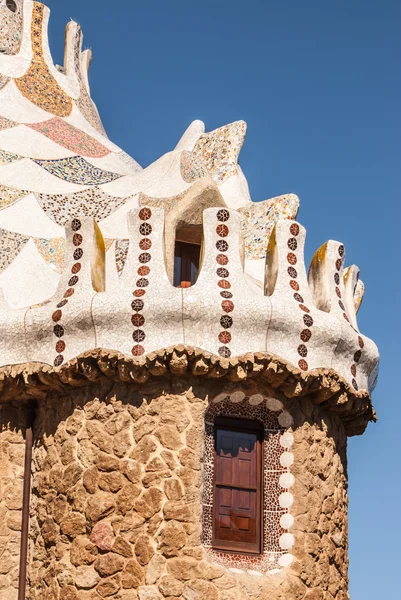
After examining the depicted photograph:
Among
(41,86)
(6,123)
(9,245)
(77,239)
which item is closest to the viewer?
(77,239)

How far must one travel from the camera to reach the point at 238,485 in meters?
11.7

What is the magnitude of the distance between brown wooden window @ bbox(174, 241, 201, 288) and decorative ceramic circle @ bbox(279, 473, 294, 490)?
1953mm

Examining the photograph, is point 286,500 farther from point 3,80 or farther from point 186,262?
point 3,80

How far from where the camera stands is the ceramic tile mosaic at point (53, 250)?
12852 mm

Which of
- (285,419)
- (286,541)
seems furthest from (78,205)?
(286,541)

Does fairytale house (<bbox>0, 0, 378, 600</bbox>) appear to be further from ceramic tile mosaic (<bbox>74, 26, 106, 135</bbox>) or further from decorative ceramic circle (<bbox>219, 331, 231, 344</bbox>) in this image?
ceramic tile mosaic (<bbox>74, 26, 106, 135</bbox>)

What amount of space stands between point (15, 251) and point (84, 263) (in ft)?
3.92

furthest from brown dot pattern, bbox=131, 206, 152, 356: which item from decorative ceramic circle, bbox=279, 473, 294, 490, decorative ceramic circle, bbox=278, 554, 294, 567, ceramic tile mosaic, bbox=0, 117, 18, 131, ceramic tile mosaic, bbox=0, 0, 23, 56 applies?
ceramic tile mosaic, bbox=0, 0, 23, 56

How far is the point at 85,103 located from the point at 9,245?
334 centimetres

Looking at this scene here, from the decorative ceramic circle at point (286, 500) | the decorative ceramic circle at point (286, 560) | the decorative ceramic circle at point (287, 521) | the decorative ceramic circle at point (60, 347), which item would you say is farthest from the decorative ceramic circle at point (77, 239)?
the decorative ceramic circle at point (286, 560)

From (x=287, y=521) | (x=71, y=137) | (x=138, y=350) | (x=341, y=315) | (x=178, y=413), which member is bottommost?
(x=287, y=521)

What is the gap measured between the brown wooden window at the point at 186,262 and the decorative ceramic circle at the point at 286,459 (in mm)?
1797

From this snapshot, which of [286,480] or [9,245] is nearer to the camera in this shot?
[286,480]

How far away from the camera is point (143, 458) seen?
37.1 ft
